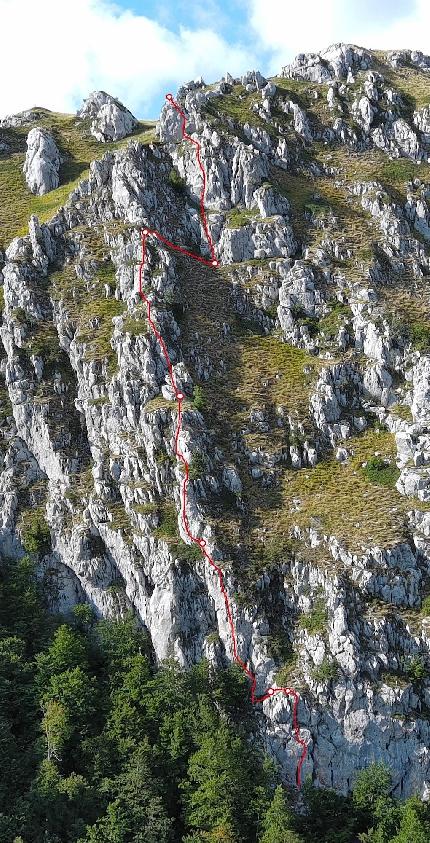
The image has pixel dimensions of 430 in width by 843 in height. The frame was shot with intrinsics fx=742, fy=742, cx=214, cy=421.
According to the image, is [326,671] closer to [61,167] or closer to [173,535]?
[173,535]

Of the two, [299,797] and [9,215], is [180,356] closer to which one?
[9,215]

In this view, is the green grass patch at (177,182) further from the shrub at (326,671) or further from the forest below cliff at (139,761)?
the shrub at (326,671)

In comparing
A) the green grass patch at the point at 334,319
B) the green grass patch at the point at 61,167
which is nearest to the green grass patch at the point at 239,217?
the green grass patch at the point at 334,319

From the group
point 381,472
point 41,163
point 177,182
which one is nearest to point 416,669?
point 381,472

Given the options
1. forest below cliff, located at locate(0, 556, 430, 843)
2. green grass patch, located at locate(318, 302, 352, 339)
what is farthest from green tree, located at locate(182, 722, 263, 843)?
green grass patch, located at locate(318, 302, 352, 339)

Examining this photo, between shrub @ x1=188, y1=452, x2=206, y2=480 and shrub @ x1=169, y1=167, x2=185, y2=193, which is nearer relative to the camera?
shrub @ x1=188, y1=452, x2=206, y2=480

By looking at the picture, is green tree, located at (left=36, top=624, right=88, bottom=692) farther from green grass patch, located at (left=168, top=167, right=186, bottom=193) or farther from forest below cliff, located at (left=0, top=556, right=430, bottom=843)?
A: green grass patch, located at (left=168, top=167, right=186, bottom=193)

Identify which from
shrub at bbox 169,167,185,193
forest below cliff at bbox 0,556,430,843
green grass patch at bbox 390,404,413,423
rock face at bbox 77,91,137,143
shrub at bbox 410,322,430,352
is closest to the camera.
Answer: forest below cliff at bbox 0,556,430,843
